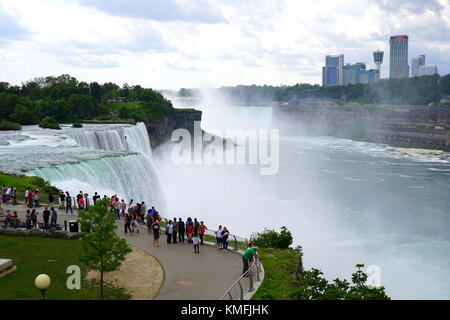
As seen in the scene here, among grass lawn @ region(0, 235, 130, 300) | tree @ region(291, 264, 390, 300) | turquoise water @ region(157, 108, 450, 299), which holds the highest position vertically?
grass lawn @ region(0, 235, 130, 300)

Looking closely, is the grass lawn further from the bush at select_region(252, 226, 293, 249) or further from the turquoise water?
the turquoise water

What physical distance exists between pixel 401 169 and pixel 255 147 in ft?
106

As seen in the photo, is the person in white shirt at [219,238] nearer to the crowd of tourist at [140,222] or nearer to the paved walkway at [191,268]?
the crowd of tourist at [140,222]

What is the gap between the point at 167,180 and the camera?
51125 millimetres

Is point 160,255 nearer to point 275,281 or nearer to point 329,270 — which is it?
point 275,281

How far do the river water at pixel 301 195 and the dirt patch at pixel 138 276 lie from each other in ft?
34.2

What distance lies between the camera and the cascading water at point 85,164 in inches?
962

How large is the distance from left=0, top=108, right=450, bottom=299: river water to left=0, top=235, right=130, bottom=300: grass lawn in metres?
8.67

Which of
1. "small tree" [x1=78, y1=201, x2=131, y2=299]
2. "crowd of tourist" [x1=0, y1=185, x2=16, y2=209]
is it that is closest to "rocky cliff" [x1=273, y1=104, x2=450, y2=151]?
"crowd of tourist" [x1=0, y1=185, x2=16, y2=209]

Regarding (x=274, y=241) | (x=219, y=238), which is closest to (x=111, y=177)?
(x=274, y=241)

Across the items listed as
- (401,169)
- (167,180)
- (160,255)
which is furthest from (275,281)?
(401,169)

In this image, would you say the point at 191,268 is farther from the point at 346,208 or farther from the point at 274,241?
the point at 346,208

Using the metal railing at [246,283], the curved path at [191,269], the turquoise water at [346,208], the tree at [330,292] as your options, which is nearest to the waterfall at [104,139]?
the turquoise water at [346,208]

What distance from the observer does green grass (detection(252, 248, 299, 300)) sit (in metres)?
12.0
